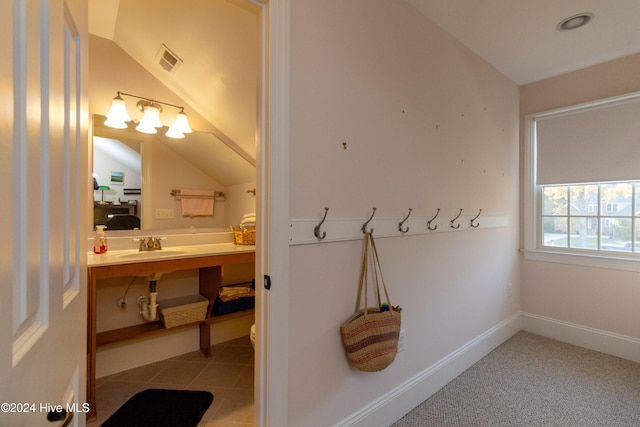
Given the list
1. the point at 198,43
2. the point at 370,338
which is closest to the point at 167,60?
the point at 198,43

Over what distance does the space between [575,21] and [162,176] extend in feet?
10.5

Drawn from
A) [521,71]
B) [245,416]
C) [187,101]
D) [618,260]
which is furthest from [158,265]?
[618,260]

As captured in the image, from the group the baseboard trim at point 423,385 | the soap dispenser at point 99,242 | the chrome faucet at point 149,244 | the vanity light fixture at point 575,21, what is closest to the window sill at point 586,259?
the baseboard trim at point 423,385

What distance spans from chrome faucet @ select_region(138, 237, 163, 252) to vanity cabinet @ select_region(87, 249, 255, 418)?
0.35 m

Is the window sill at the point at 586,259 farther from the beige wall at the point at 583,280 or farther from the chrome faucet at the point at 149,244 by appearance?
the chrome faucet at the point at 149,244

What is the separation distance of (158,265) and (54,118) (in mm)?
1597

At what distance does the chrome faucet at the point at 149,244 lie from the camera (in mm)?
2189

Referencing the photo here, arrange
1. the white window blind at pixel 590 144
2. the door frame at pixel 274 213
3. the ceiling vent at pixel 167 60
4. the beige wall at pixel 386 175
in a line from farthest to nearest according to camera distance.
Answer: the white window blind at pixel 590 144 < the ceiling vent at pixel 167 60 < the beige wall at pixel 386 175 < the door frame at pixel 274 213

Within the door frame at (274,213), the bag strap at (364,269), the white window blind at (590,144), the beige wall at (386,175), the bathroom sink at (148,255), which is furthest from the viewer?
the white window blind at (590,144)

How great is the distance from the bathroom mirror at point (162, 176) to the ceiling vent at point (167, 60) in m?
0.51

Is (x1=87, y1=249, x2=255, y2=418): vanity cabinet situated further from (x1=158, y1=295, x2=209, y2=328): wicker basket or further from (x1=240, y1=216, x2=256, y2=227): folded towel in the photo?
(x1=240, y1=216, x2=256, y2=227): folded towel

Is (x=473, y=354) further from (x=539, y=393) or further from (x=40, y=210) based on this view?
(x=40, y=210)

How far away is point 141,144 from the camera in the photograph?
236 cm

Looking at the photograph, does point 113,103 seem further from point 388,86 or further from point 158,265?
point 388,86
